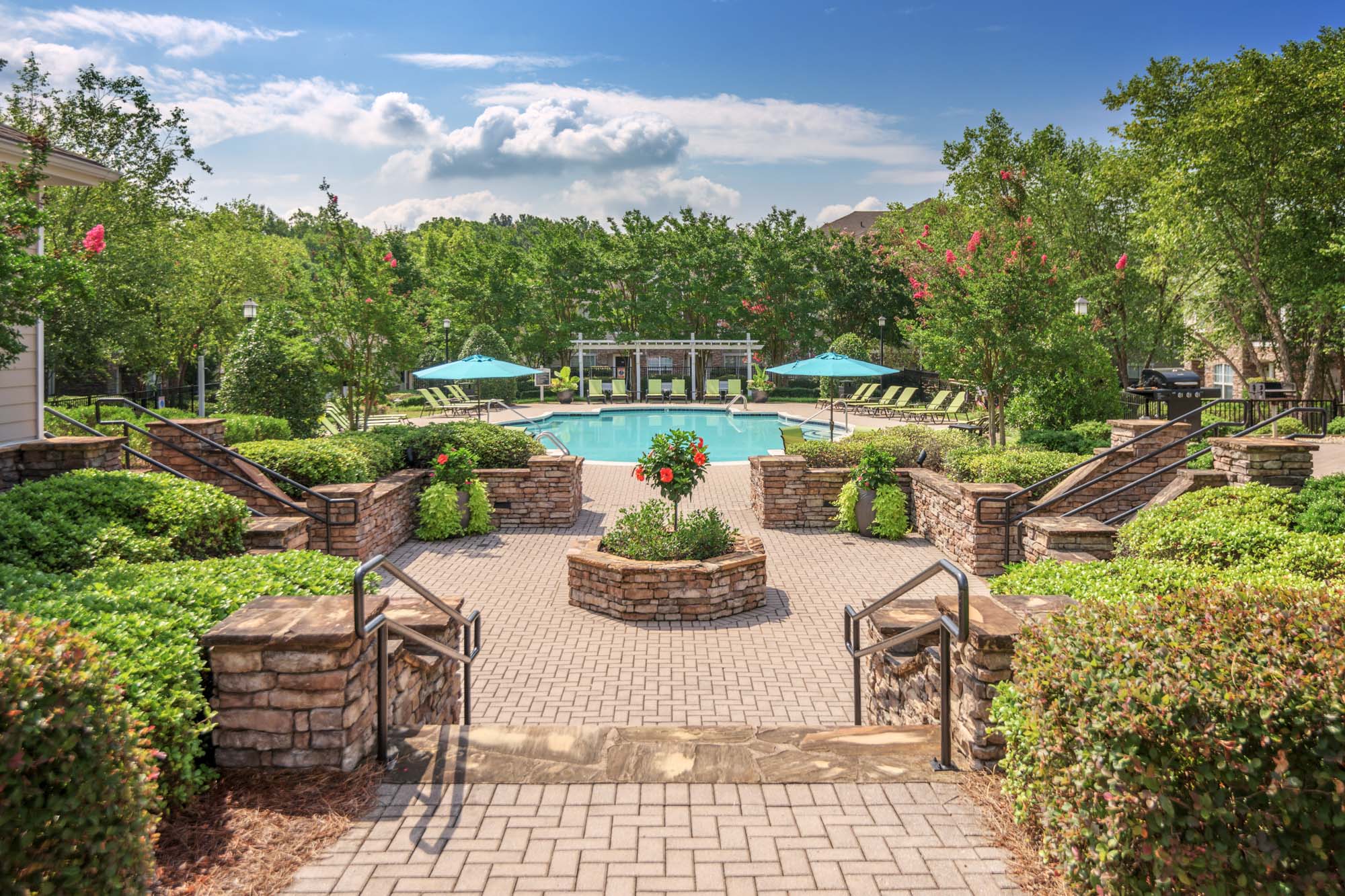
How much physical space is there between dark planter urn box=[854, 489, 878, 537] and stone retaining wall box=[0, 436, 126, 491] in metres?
9.52

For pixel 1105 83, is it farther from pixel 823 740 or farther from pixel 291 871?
pixel 291 871

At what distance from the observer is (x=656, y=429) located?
1141 inches

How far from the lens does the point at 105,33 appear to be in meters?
17.5

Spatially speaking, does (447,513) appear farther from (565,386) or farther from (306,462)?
(565,386)

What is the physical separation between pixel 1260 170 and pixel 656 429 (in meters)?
18.3

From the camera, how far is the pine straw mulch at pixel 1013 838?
3.12 m

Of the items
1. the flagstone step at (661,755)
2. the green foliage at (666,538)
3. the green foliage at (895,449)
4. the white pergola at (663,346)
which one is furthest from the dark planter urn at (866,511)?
the white pergola at (663,346)

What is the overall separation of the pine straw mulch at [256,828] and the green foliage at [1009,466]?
30.8 feet

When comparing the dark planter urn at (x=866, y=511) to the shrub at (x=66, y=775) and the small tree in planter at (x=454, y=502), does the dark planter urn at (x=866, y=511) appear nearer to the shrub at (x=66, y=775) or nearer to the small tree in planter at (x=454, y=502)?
the small tree in planter at (x=454, y=502)

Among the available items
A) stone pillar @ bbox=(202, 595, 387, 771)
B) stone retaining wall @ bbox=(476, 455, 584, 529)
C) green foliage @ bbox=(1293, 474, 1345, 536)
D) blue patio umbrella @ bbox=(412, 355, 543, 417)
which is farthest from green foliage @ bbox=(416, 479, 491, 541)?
green foliage @ bbox=(1293, 474, 1345, 536)

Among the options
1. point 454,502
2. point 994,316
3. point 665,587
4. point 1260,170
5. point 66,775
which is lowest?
point 665,587

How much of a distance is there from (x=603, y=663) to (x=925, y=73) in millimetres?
19558

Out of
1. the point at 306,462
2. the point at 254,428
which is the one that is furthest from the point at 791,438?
the point at 254,428

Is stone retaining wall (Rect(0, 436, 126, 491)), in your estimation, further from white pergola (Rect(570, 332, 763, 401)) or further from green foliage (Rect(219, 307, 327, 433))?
white pergola (Rect(570, 332, 763, 401))
